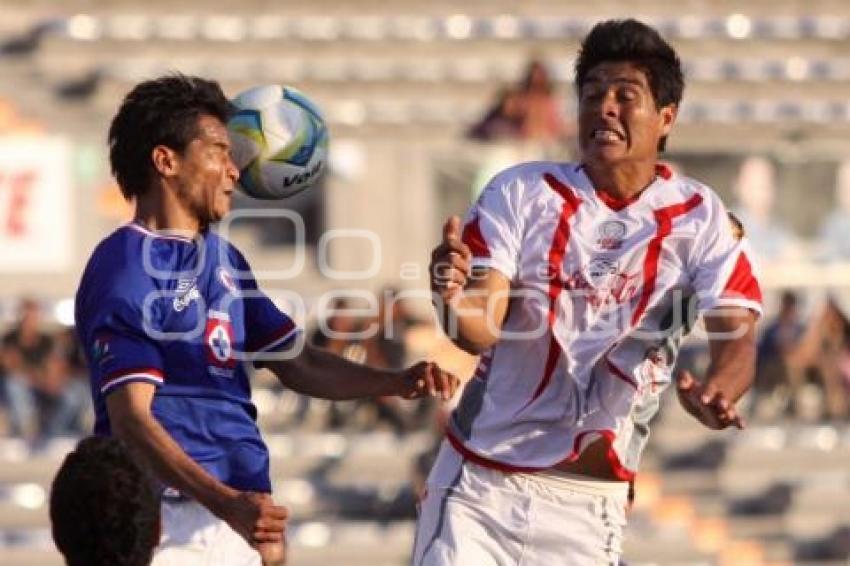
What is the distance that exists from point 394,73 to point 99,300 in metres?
11.2

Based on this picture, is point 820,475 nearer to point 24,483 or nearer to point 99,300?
point 24,483

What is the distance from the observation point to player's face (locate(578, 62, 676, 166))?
592 cm

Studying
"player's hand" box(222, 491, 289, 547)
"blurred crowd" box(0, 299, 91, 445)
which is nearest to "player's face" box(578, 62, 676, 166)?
"player's hand" box(222, 491, 289, 547)

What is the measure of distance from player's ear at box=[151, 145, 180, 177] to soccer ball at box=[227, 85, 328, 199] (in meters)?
0.75

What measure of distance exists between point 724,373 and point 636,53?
90 cm

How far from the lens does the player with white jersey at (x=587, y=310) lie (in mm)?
5938

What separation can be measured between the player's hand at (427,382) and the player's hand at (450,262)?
0.42m

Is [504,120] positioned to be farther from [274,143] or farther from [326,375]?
[326,375]

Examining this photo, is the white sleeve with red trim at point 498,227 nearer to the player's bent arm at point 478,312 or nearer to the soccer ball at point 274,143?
the player's bent arm at point 478,312

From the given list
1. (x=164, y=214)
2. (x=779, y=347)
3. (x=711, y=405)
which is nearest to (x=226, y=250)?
(x=164, y=214)

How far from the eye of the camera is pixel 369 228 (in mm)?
15688

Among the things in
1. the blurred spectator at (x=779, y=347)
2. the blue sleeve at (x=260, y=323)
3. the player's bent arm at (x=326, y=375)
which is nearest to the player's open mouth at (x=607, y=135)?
the player's bent arm at (x=326, y=375)

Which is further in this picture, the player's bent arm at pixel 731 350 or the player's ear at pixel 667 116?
the player's ear at pixel 667 116

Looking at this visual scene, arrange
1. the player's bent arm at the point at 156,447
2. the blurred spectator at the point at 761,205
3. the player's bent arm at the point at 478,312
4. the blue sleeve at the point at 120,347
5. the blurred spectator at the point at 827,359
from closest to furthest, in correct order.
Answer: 1. the player's bent arm at the point at 156,447
2. the blue sleeve at the point at 120,347
3. the player's bent arm at the point at 478,312
4. the blurred spectator at the point at 827,359
5. the blurred spectator at the point at 761,205
